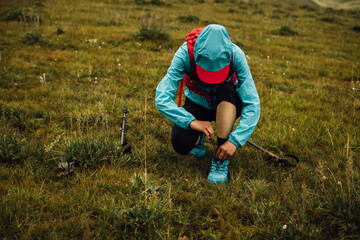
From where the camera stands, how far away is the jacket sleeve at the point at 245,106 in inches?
111

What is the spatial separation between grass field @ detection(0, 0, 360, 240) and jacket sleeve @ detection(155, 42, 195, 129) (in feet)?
1.22

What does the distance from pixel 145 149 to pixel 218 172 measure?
966mm

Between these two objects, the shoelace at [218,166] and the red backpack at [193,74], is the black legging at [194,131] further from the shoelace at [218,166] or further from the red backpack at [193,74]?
the shoelace at [218,166]

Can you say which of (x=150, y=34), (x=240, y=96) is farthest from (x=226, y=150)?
(x=150, y=34)

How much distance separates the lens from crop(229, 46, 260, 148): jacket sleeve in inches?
A: 111

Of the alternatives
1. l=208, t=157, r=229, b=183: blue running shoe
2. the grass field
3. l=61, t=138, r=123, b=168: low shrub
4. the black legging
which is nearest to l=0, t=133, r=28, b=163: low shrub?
the grass field

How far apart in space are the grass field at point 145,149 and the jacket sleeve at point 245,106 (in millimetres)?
583

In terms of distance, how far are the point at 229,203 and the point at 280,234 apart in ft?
1.99

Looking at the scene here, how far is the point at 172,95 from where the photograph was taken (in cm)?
299

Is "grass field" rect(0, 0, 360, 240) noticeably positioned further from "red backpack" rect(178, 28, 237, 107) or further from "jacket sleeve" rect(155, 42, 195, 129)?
"red backpack" rect(178, 28, 237, 107)

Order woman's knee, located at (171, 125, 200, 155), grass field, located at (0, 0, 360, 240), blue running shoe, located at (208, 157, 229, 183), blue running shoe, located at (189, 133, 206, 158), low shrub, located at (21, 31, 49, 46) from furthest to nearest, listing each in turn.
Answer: low shrub, located at (21, 31, 49, 46), blue running shoe, located at (189, 133, 206, 158), woman's knee, located at (171, 125, 200, 155), blue running shoe, located at (208, 157, 229, 183), grass field, located at (0, 0, 360, 240)

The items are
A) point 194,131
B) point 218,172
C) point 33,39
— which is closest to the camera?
point 218,172

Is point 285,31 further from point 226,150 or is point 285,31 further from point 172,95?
point 226,150

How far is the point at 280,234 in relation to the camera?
2170 mm
